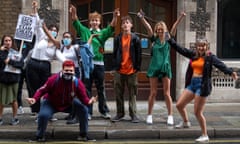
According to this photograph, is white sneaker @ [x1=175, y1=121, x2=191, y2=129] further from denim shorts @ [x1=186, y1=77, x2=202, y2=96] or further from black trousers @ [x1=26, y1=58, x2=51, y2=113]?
black trousers @ [x1=26, y1=58, x2=51, y2=113]

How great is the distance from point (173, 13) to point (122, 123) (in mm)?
4077

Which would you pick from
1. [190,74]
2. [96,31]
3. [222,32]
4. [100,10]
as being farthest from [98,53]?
[222,32]

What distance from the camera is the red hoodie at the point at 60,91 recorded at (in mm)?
8133

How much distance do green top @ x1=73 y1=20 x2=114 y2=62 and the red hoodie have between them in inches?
53.9

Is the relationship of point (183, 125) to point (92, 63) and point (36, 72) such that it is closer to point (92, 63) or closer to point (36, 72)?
point (92, 63)

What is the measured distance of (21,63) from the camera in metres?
9.10

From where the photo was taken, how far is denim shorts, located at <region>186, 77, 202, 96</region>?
8180 mm

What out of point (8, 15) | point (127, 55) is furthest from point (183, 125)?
point (8, 15)

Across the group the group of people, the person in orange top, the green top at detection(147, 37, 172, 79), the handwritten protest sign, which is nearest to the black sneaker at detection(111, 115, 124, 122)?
the group of people

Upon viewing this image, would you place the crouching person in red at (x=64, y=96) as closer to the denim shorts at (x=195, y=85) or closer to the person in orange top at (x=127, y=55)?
the person in orange top at (x=127, y=55)

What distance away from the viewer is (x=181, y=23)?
39.5ft

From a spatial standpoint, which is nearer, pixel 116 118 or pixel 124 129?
pixel 124 129

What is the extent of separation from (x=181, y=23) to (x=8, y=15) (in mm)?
4098

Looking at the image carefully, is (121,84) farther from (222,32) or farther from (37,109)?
(222,32)
